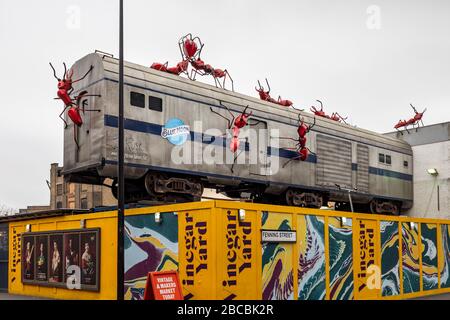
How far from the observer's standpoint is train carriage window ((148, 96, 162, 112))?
56.9 feet

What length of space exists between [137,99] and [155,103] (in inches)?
25.1

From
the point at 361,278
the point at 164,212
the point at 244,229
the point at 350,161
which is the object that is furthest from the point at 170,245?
the point at 350,161

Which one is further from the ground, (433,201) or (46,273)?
(433,201)

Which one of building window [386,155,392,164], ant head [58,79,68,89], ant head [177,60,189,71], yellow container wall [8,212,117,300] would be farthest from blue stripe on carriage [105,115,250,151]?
building window [386,155,392,164]

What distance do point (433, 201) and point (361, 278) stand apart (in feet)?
38.3

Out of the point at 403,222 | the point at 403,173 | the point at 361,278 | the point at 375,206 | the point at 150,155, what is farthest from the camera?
the point at 403,173

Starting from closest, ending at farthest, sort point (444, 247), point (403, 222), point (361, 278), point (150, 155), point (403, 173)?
point (150, 155) < point (361, 278) < point (403, 222) < point (444, 247) < point (403, 173)

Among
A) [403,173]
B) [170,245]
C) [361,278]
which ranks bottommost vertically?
[361,278]

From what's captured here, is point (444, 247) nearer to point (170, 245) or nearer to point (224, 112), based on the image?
point (224, 112)

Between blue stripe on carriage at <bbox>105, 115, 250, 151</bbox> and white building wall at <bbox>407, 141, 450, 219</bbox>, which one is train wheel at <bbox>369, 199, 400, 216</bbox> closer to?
white building wall at <bbox>407, 141, 450, 219</bbox>

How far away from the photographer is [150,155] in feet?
56.3

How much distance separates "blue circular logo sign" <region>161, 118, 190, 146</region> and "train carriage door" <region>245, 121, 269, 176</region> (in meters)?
2.71

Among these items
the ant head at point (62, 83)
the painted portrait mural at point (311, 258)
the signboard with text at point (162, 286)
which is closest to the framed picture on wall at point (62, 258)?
the ant head at point (62, 83)

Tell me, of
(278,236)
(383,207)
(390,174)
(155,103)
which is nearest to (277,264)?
(278,236)
